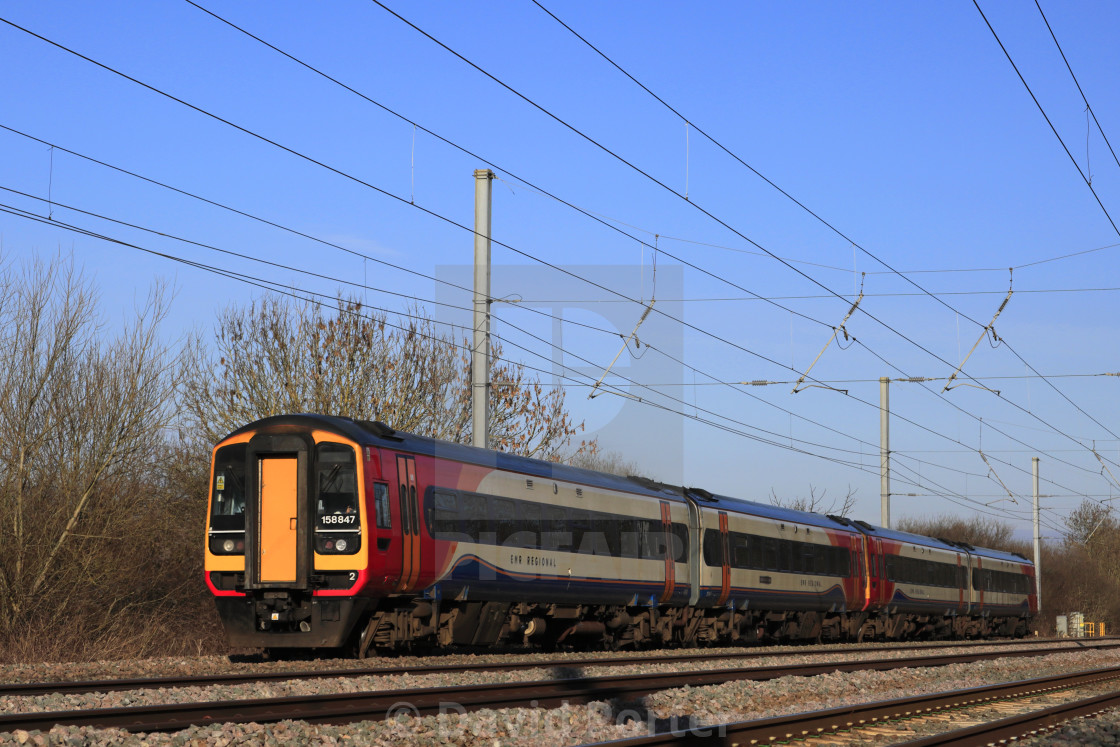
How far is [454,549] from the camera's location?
17734 mm

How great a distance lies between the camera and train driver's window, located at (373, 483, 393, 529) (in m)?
16.3

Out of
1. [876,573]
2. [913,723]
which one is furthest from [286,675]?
[876,573]

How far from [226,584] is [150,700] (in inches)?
221

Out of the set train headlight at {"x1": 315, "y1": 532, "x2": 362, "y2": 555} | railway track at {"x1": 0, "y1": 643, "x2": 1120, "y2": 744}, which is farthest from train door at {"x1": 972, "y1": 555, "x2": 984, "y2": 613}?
train headlight at {"x1": 315, "y1": 532, "x2": 362, "y2": 555}

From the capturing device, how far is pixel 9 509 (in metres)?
20.7

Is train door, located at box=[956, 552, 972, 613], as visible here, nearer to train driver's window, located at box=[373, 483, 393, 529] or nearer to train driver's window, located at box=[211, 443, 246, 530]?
train driver's window, located at box=[373, 483, 393, 529]

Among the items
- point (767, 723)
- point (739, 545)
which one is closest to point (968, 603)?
point (739, 545)

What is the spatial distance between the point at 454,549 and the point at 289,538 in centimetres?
258

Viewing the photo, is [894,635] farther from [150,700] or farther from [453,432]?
[150,700]

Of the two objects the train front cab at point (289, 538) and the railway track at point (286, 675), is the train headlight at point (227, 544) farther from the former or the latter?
the railway track at point (286, 675)

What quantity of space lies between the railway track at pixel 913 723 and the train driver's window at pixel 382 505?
686 centimetres

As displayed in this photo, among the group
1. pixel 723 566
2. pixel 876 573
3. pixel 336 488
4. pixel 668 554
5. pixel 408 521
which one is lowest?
pixel 876 573

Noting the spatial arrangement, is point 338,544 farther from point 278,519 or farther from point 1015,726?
point 1015,726

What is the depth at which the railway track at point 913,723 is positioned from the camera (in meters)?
9.97
